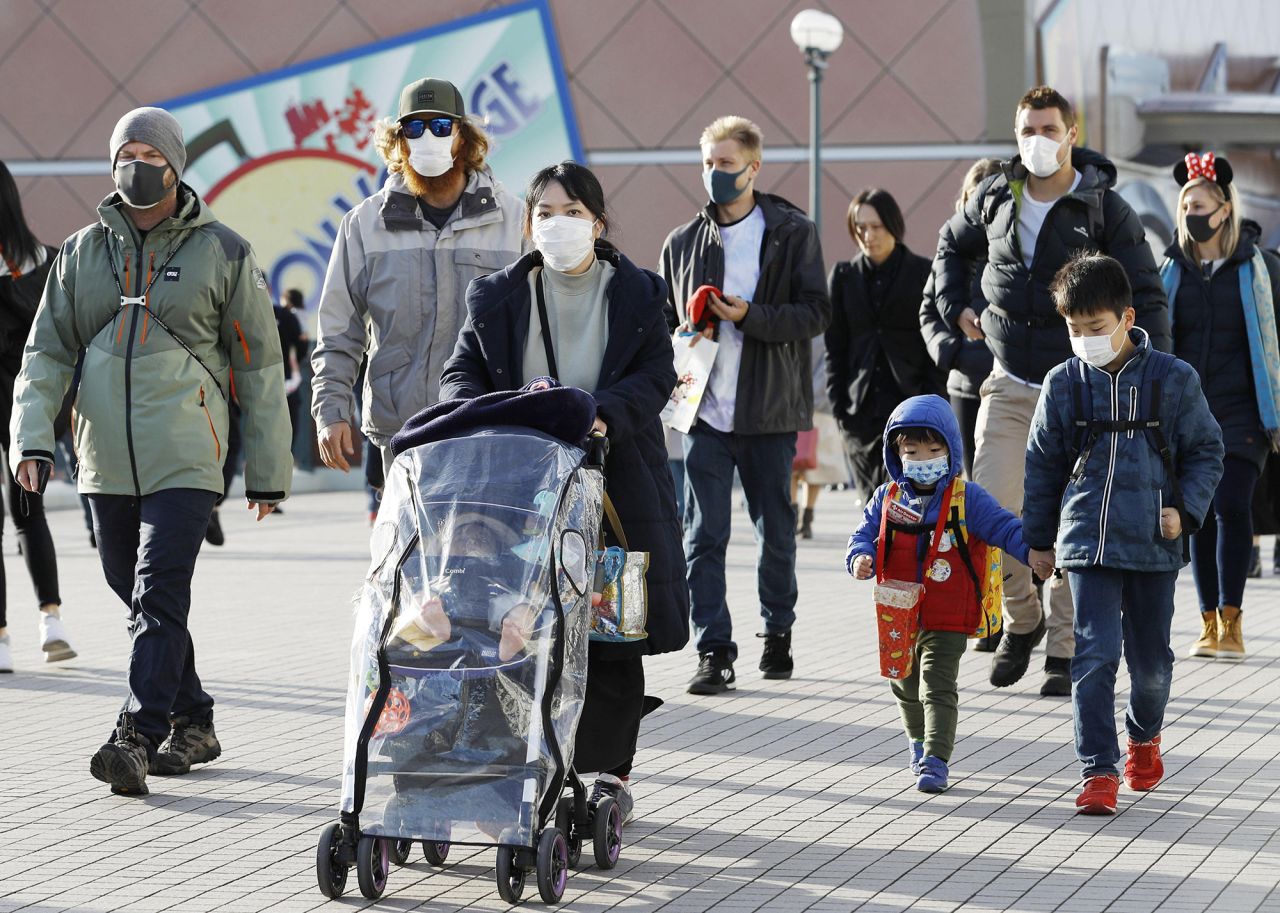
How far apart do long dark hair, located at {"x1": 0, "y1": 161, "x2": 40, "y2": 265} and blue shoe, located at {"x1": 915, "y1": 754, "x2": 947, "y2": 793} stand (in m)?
4.66

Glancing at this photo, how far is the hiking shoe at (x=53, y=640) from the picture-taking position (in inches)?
348

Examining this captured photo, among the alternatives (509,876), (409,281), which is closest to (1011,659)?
(409,281)

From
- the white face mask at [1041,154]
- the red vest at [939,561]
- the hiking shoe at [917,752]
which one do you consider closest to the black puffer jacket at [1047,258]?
the white face mask at [1041,154]

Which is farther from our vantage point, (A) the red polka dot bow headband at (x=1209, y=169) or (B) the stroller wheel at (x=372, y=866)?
(A) the red polka dot bow headband at (x=1209, y=169)

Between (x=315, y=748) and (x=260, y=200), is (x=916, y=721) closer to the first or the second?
(x=315, y=748)

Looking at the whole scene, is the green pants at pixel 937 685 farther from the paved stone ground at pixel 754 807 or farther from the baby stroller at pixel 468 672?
the baby stroller at pixel 468 672

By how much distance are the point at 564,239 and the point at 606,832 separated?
1.60 m

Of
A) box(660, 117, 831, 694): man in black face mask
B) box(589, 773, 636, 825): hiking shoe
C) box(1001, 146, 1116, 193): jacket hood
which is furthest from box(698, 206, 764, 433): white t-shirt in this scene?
box(589, 773, 636, 825): hiking shoe

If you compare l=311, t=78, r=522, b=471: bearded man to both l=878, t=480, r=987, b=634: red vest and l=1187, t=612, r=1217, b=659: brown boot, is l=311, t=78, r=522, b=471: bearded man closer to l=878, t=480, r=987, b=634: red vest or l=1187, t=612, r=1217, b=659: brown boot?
l=878, t=480, r=987, b=634: red vest

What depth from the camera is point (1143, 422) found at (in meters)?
5.73

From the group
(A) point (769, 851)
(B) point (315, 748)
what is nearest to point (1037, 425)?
(A) point (769, 851)

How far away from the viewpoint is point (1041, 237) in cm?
761

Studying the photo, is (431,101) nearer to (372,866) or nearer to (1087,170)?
(1087,170)

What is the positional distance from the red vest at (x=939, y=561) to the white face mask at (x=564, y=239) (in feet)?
4.49
